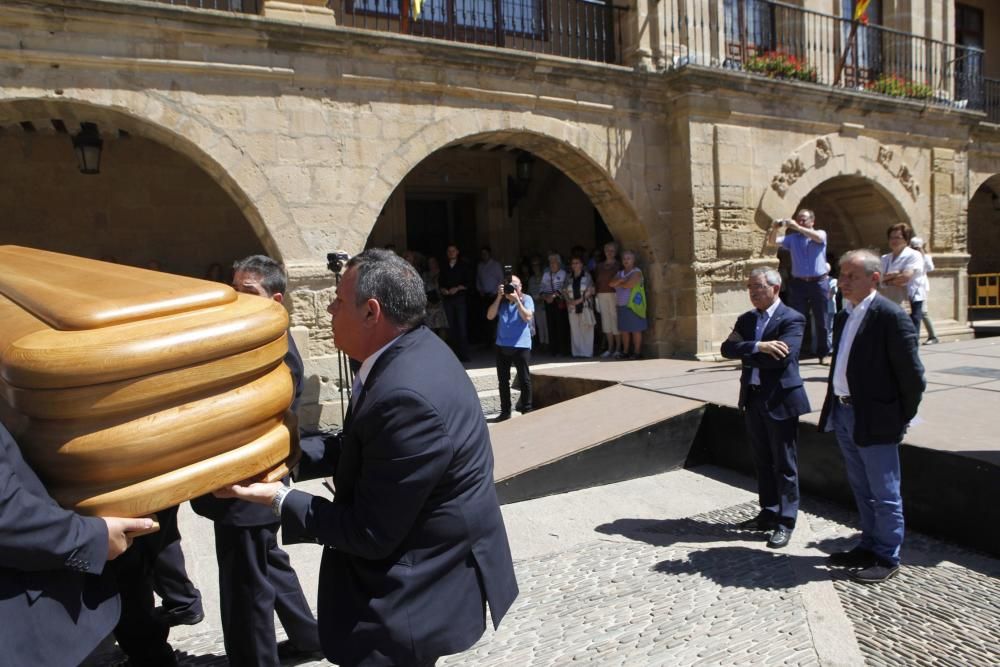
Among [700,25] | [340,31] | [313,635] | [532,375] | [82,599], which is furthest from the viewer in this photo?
[700,25]

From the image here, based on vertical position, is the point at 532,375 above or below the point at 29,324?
below

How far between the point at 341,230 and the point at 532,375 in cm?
277

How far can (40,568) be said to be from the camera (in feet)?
5.12

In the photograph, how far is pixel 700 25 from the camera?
31.1 feet

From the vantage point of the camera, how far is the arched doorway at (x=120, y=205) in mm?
9172

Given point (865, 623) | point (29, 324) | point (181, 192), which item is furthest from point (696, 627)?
point (181, 192)

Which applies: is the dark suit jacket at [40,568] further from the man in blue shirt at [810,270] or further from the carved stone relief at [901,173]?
the carved stone relief at [901,173]

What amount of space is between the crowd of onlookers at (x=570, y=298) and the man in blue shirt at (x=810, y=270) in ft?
7.38

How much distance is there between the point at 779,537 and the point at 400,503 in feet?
9.77

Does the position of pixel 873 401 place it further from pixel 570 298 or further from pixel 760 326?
pixel 570 298

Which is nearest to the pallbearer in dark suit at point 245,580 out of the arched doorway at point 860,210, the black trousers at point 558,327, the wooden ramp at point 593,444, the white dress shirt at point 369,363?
the white dress shirt at point 369,363

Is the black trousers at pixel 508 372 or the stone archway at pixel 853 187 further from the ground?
the stone archway at pixel 853 187

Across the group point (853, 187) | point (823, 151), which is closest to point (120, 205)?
point (823, 151)

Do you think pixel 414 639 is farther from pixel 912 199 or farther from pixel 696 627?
pixel 912 199
